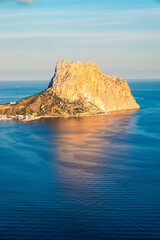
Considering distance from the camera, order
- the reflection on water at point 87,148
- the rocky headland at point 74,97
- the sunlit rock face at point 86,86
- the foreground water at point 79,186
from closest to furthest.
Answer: the foreground water at point 79,186 < the reflection on water at point 87,148 < the rocky headland at point 74,97 < the sunlit rock face at point 86,86

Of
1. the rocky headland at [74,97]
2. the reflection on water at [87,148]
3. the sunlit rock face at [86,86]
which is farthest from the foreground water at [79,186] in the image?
the sunlit rock face at [86,86]

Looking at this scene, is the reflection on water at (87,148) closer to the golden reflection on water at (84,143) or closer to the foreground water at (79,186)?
the golden reflection on water at (84,143)

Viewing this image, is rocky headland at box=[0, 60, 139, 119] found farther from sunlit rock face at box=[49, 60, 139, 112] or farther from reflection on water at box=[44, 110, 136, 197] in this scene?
reflection on water at box=[44, 110, 136, 197]

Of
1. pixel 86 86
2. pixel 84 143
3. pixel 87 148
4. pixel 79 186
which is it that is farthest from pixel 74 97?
pixel 79 186

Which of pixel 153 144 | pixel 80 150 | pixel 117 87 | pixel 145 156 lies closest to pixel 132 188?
pixel 145 156

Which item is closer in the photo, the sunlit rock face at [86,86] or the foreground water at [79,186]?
the foreground water at [79,186]

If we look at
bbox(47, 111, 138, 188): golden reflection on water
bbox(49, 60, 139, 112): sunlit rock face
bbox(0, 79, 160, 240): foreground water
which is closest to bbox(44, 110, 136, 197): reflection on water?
bbox(47, 111, 138, 188): golden reflection on water

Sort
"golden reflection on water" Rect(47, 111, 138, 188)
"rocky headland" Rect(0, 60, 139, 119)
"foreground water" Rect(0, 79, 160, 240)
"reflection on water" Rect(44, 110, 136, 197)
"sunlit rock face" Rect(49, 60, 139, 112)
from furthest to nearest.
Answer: "sunlit rock face" Rect(49, 60, 139, 112), "rocky headland" Rect(0, 60, 139, 119), "golden reflection on water" Rect(47, 111, 138, 188), "reflection on water" Rect(44, 110, 136, 197), "foreground water" Rect(0, 79, 160, 240)

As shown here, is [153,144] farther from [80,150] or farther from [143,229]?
[143,229]
